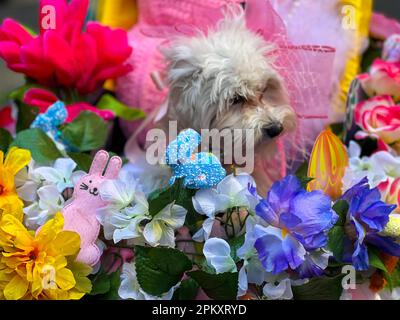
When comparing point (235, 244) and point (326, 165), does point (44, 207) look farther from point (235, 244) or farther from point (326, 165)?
point (326, 165)

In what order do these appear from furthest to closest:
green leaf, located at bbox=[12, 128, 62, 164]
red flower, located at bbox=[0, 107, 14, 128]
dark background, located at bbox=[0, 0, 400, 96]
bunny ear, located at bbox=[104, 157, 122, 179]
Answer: dark background, located at bbox=[0, 0, 400, 96], red flower, located at bbox=[0, 107, 14, 128], green leaf, located at bbox=[12, 128, 62, 164], bunny ear, located at bbox=[104, 157, 122, 179]

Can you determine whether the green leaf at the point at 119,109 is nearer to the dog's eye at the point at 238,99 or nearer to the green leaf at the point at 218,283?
the dog's eye at the point at 238,99

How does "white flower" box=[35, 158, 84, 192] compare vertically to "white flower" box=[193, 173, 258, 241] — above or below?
below

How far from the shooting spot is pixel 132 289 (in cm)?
87

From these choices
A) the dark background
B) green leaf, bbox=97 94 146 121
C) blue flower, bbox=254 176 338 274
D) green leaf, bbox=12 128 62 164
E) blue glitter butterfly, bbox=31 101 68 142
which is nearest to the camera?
blue flower, bbox=254 176 338 274

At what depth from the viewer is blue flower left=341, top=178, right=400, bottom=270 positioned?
0.86 meters

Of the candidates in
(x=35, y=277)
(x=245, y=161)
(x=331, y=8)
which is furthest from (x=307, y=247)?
(x=331, y=8)

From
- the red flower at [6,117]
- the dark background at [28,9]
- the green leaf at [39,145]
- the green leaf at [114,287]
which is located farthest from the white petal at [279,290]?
the dark background at [28,9]

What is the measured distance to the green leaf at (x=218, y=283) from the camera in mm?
830

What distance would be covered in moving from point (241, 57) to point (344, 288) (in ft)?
1.43

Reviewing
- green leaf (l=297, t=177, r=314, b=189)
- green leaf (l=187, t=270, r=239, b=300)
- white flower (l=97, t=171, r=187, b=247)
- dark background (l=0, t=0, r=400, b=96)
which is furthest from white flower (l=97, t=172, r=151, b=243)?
dark background (l=0, t=0, r=400, b=96)

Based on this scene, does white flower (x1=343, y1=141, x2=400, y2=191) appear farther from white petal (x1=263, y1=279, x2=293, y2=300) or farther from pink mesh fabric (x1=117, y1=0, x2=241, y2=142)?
pink mesh fabric (x1=117, y1=0, x2=241, y2=142)
